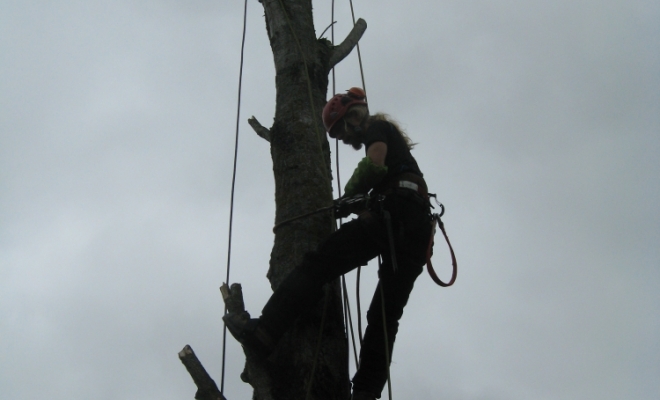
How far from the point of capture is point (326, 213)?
3.00m

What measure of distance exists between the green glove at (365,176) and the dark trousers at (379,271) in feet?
0.36

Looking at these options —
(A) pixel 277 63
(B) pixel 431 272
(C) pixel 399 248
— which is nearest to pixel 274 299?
(C) pixel 399 248

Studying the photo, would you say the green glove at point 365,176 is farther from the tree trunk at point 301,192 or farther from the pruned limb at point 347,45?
the pruned limb at point 347,45

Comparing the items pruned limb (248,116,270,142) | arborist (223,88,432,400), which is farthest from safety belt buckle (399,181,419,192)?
pruned limb (248,116,270,142)

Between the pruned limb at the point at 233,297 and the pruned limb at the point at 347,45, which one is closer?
the pruned limb at the point at 233,297

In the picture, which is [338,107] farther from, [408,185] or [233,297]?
[233,297]

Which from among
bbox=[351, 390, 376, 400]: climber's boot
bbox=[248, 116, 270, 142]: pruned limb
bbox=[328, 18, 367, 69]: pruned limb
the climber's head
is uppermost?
bbox=[328, 18, 367, 69]: pruned limb

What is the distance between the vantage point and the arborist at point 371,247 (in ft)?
8.48

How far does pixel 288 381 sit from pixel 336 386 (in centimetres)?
19

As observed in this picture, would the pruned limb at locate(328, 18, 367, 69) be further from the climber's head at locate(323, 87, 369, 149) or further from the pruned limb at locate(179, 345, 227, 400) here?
the pruned limb at locate(179, 345, 227, 400)

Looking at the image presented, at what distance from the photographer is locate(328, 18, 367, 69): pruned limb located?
4031 millimetres

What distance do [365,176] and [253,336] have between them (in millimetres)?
869

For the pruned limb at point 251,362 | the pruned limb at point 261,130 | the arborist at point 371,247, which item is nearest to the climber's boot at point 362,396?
the arborist at point 371,247

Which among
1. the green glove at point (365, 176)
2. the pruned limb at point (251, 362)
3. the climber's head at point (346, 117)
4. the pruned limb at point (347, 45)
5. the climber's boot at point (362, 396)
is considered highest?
the pruned limb at point (347, 45)
